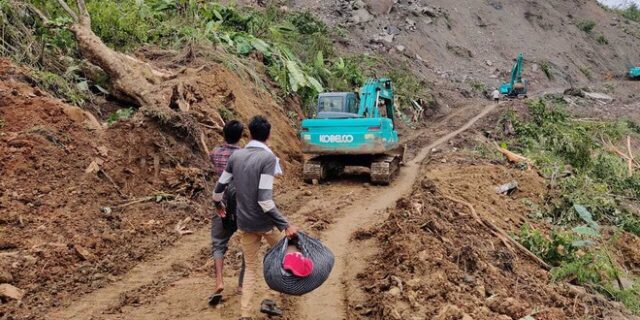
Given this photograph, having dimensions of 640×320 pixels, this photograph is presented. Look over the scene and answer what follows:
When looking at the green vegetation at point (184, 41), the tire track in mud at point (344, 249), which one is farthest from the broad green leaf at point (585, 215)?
the green vegetation at point (184, 41)

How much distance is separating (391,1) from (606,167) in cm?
2450

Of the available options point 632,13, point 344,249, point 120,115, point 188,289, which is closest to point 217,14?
point 120,115

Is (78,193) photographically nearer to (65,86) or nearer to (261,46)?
(65,86)

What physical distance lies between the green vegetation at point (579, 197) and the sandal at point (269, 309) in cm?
332

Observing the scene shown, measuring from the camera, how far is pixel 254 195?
4.47 metres

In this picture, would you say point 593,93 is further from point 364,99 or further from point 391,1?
point 364,99

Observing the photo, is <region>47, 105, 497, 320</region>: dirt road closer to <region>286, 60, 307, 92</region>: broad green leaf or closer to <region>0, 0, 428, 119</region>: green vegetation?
<region>0, 0, 428, 119</region>: green vegetation

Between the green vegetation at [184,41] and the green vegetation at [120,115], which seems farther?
the green vegetation at [184,41]

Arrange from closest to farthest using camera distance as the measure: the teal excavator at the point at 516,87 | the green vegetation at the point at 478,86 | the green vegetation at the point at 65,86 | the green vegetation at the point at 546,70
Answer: the green vegetation at the point at 65,86 < the teal excavator at the point at 516,87 < the green vegetation at the point at 478,86 < the green vegetation at the point at 546,70

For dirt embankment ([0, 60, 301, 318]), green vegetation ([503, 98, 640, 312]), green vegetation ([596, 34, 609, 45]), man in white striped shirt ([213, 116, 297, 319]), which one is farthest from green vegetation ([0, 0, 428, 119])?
green vegetation ([596, 34, 609, 45])

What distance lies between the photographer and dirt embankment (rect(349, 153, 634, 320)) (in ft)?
16.5

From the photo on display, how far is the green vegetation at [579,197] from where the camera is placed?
6.51 metres

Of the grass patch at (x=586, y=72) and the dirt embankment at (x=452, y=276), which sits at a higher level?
the grass patch at (x=586, y=72)

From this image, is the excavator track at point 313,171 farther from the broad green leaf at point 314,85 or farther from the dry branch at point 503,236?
the broad green leaf at point 314,85
